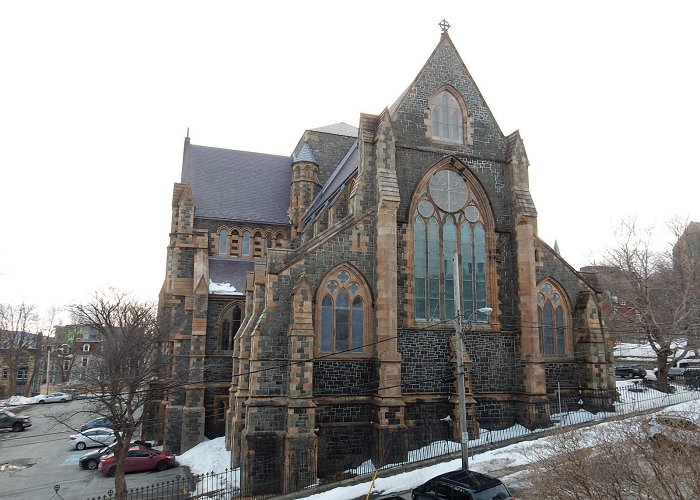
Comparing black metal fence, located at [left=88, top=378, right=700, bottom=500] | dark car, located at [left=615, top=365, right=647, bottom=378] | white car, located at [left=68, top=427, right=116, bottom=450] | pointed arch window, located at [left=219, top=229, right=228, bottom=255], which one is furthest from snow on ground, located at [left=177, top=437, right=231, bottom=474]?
dark car, located at [left=615, top=365, right=647, bottom=378]

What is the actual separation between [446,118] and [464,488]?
14.8 meters

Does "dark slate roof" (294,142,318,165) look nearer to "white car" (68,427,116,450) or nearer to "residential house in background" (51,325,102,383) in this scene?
"white car" (68,427,116,450)

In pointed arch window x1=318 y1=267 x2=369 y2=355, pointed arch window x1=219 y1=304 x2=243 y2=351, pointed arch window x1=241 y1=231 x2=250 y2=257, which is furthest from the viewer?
pointed arch window x1=241 y1=231 x2=250 y2=257

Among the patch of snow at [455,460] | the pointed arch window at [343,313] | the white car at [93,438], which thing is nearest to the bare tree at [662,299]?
the patch of snow at [455,460]

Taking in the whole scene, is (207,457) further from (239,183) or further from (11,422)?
(11,422)

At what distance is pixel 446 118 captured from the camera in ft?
70.1

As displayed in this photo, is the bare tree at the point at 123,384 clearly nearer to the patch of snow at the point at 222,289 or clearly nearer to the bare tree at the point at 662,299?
the patch of snow at the point at 222,289

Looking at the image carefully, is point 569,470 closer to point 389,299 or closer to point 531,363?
point 389,299

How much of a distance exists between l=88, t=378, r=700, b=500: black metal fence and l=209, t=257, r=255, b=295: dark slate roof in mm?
10543

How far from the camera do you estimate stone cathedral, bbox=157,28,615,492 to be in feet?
56.2

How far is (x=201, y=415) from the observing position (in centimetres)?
2492

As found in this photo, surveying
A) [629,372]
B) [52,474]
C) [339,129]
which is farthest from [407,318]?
[629,372]

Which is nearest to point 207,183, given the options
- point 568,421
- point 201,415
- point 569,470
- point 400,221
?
point 201,415

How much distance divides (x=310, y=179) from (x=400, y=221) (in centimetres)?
1427
